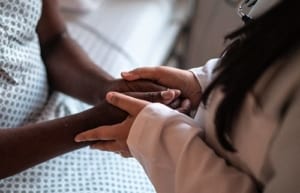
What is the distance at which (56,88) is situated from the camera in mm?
1196

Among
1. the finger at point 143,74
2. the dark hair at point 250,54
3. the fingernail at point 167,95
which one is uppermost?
the dark hair at point 250,54

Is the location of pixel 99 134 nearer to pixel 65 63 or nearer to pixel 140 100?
pixel 140 100

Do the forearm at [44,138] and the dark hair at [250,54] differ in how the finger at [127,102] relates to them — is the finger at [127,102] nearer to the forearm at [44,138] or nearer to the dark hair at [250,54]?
the forearm at [44,138]

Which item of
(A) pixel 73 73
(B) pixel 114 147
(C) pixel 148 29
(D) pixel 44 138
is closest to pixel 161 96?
(B) pixel 114 147

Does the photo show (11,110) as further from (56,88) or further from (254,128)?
(254,128)

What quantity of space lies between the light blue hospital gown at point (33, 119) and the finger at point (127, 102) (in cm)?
20

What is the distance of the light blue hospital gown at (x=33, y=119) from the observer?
99 centimetres

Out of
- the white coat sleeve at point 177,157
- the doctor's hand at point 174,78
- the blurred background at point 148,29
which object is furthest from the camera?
→ the blurred background at point 148,29

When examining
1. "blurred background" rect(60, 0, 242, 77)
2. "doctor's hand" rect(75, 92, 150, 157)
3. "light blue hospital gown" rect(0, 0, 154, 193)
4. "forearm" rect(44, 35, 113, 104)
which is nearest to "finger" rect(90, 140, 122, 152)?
"doctor's hand" rect(75, 92, 150, 157)

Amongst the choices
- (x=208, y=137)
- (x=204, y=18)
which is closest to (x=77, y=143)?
(x=208, y=137)

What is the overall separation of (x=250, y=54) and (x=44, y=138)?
0.45 meters

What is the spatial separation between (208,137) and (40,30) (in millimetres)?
588

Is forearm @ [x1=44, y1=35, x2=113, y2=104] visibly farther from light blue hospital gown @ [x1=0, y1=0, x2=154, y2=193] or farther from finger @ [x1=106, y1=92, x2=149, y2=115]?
finger @ [x1=106, y1=92, x2=149, y2=115]

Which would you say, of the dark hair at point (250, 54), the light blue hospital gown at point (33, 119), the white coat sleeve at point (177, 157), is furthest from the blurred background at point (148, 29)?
the dark hair at point (250, 54)
